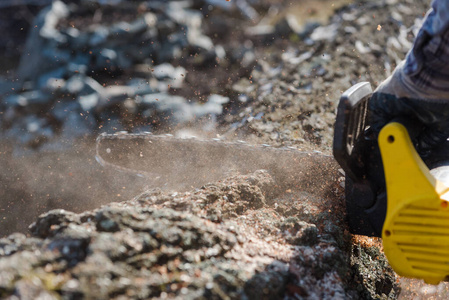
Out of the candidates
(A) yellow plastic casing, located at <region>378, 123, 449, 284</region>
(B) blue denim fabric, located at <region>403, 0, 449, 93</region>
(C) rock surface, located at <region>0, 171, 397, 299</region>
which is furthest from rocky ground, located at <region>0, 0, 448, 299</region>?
(B) blue denim fabric, located at <region>403, 0, 449, 93</region>

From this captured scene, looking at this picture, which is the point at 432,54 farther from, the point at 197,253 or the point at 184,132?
the point at 184,132

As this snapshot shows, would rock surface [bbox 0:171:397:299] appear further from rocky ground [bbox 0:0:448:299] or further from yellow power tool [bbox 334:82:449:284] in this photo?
yellow power tool [bbox 334:82:449:284]

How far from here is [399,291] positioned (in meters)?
2.36

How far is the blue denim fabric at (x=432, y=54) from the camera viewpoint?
148 centimetres

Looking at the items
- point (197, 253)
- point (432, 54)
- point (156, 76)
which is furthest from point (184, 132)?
point (432, 54)

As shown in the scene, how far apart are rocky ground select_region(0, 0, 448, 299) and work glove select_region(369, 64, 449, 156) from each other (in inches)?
26.5

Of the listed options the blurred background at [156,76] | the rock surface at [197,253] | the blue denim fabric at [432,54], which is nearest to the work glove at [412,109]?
the blue denim fabric at [432,54]

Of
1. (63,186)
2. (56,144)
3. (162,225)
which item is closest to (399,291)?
(162,225)

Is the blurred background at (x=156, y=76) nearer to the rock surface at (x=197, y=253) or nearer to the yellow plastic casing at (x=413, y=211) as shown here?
the rock surface at (x=197, y=253)

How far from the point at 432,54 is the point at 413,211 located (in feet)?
2.17

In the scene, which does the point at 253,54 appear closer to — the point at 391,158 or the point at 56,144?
the point at 56,144

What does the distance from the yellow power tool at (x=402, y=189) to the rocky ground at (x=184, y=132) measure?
1.10ft

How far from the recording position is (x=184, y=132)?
3537 mm

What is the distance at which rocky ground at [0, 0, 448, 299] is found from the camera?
1506 millimetres
